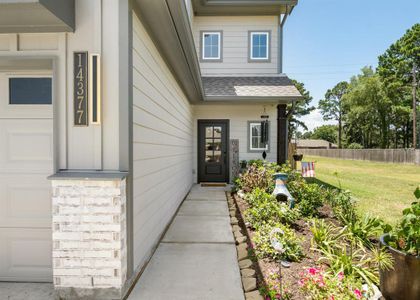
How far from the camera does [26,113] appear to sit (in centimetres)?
234

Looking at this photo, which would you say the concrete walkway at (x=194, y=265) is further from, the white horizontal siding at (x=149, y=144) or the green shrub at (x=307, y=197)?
the green shrub at (x=307, y=197)

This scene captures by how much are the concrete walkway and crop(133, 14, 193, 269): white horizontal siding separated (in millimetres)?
188

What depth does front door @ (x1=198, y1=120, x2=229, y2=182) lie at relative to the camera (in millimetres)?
8133

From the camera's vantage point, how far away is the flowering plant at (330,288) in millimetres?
1804

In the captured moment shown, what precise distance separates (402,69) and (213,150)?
1120 inches

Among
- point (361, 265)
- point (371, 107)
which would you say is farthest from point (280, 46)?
point (371, 107)

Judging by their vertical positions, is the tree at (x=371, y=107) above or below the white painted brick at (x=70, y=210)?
above

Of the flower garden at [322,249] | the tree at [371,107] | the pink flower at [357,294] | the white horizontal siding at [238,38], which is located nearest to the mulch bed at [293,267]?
the flower garden at [322,249]

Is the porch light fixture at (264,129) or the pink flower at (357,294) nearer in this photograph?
the pink flower at (357,294)

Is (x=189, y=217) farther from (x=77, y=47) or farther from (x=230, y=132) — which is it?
(x=230, y=132)

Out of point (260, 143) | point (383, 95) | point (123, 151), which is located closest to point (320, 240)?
point (123, 151)

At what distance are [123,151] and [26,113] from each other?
3.48 feet

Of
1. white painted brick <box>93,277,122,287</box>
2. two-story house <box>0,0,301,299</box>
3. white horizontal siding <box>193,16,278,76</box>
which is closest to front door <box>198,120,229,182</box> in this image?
white horizontal siding <box>193,16,278,76</box>

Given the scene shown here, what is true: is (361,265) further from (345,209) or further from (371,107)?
(371,107)
